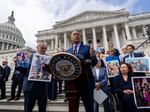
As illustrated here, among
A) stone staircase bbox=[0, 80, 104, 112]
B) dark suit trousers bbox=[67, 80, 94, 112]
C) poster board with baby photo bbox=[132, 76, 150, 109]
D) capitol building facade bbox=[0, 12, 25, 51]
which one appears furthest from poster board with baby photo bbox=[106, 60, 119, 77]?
capitol building facade bbox=[0, 12, 25, 51]

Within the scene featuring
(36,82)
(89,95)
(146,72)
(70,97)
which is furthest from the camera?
(146,72)

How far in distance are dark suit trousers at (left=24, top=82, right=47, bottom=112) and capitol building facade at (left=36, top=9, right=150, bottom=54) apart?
3997cm

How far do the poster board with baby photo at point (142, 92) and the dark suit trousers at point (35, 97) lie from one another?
221 cm

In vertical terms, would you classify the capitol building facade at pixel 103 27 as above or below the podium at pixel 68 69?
above

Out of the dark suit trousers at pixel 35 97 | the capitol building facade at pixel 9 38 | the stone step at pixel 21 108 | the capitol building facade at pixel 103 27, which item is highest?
the capitol building facade at pixel 9 38

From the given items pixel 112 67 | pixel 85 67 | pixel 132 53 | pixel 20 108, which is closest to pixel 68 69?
pixel 85 67

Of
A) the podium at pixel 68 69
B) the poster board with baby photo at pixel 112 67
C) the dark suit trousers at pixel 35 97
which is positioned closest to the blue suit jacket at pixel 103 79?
the poster board with baby photo at pixel 112 67

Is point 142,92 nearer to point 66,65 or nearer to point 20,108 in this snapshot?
point 66,65

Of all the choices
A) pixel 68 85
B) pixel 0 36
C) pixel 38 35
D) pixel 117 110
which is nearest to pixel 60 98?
pixel 117 110

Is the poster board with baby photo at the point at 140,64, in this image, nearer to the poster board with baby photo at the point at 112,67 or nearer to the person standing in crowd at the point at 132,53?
the person standing in crowd at the point at 132,53

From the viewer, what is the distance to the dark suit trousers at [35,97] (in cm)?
450

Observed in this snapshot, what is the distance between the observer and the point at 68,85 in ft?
9.41

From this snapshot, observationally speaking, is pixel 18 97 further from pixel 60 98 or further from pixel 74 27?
pixel 74 27

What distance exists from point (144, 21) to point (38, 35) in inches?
1253
